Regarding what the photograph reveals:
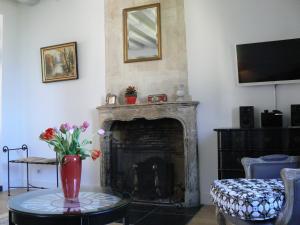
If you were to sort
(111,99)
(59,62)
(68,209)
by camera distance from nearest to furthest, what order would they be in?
(68,209), (111,99), (59,62)

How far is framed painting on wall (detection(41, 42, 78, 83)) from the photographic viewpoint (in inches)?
199

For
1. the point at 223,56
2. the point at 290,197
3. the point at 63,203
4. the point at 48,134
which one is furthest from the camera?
the point at 223,56

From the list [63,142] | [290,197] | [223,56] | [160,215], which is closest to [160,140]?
[160,215]

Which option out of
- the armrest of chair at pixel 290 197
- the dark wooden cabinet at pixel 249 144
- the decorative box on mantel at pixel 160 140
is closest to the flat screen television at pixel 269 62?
the dark wooden cabinet at pixel 249 144

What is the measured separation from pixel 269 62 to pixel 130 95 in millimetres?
1842

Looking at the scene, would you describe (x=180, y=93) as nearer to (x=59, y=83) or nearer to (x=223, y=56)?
A: (x=223, y=56)

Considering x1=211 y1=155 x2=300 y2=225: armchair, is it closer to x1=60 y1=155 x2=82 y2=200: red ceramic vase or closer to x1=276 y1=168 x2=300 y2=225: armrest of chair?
x1=276 y1=168 x2=300 y2=225: armrest of chair

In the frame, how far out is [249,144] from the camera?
359 cm

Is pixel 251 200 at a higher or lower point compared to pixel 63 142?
lower

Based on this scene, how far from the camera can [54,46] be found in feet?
17.1

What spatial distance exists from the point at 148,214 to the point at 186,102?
1428mm

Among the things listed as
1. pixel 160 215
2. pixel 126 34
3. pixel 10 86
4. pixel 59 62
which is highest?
pixel 126 34

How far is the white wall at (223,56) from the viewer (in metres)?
3.84

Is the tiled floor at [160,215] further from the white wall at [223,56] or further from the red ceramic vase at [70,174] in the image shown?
the red ceramic vase at [70,174]
